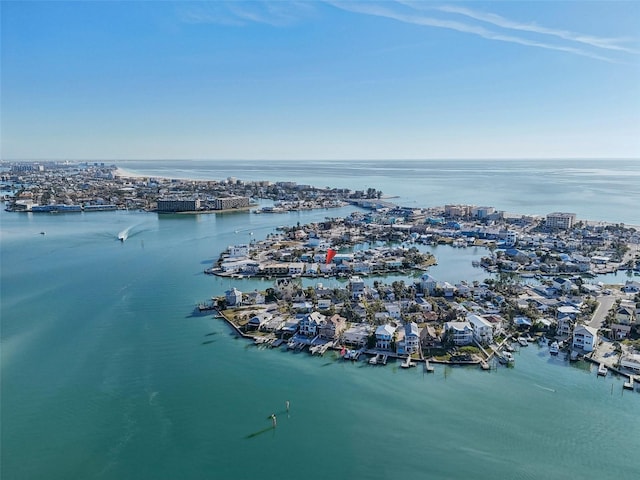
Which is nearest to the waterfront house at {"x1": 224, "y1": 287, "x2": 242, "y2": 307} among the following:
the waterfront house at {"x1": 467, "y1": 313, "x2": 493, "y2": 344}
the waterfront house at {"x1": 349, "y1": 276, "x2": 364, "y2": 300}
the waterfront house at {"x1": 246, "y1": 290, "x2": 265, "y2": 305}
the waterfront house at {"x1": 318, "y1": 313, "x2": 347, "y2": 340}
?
the waterfront house at {"x1": 246, "y1": 290, "x2": 265, "y2": 305}

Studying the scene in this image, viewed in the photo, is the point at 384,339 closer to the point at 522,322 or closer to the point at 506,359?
the point at 506,359

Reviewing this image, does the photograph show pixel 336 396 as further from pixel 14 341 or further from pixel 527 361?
pixel 14 341

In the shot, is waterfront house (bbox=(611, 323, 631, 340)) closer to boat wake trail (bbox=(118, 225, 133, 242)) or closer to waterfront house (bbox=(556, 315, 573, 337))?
waterfront house (bbox=(556, 315, 573, 337))

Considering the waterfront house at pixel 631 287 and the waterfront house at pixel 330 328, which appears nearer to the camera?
the waterfront house at pixel 330 328

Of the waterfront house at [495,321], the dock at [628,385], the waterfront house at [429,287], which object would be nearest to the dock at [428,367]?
the waterfront house at [495,321]

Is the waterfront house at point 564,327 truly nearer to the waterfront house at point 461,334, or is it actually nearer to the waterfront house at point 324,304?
the waterfront house at point 461,334

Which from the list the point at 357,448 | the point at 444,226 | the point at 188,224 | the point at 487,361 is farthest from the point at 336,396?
the point at 188,224
